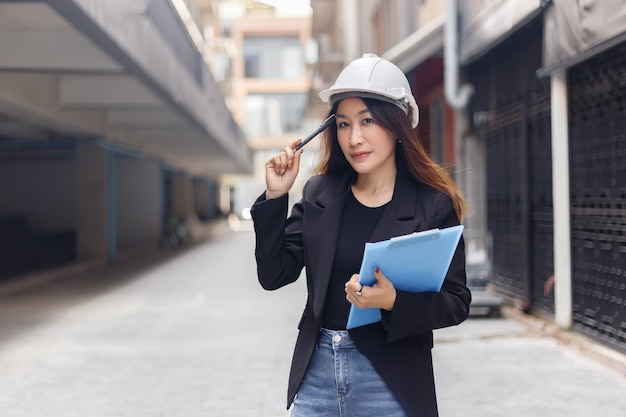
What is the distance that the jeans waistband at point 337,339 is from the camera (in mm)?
2377

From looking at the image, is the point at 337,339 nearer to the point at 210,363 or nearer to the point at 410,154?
the point at 410,154

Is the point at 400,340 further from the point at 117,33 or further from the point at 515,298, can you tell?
the point at 515,298

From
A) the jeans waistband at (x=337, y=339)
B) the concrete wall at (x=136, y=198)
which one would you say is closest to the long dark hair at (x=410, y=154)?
the jeans waistband at (x=337, y=339)

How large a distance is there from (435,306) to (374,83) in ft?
2.24

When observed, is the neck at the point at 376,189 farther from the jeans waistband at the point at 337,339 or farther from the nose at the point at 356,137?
the jeans waistband at the point at 337,339

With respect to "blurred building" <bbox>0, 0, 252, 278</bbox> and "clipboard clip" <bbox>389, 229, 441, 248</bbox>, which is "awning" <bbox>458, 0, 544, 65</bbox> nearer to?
"blurred building" <bbox>0, 0, 252, 278</bbox>

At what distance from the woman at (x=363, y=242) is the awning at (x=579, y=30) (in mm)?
4298

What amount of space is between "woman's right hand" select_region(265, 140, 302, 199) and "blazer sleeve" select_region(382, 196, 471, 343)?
18.8 inches

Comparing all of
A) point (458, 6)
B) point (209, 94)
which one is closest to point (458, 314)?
point (458, 6)

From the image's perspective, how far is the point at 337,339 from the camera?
7.81ft

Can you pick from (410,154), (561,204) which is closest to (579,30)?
(561,204)

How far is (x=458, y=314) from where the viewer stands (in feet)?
7.60

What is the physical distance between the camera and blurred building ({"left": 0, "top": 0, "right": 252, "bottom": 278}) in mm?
10164

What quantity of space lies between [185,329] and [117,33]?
Answer: 351 centimetres
